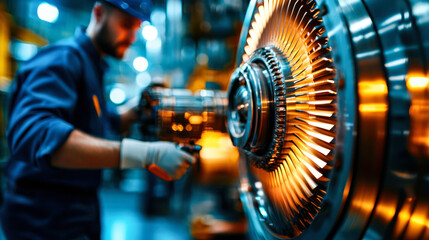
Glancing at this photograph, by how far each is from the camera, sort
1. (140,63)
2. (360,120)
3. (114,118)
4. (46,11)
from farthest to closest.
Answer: (140,63), (46,11), (114,118), (360,120)

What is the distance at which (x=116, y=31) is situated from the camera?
4.25 feet

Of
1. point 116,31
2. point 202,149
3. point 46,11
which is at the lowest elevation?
point 202,149

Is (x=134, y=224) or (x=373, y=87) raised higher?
(x=373, y=87)

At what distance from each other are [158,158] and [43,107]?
0.39m

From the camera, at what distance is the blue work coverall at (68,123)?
96 cm

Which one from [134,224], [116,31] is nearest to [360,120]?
[116,31]

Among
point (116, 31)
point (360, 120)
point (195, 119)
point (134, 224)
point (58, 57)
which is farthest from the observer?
point (134, 224)

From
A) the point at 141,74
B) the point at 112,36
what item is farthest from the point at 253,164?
the point at 141,74

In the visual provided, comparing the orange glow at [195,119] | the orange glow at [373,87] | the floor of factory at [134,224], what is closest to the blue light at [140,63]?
the floor of factory at [134,224]

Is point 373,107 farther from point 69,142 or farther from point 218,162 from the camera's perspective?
point 218,162

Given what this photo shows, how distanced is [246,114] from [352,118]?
32cm

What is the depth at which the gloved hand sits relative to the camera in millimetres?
909

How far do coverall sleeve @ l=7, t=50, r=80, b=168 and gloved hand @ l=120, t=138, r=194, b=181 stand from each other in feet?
0.59

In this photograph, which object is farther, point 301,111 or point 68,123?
point 68,123
